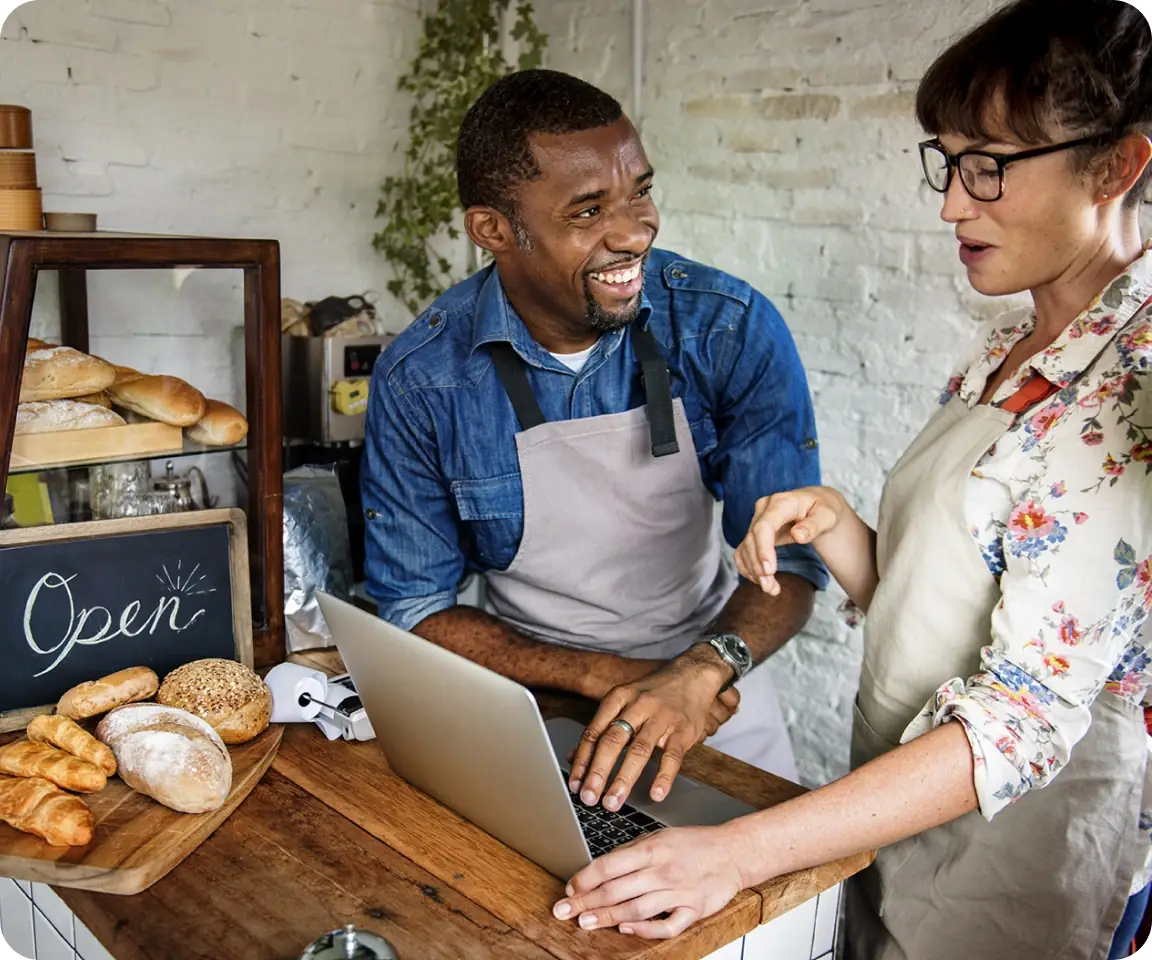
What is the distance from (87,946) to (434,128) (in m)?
2.24

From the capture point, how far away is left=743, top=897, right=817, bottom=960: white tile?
125 centimetres

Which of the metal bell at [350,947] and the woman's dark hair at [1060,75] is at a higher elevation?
the woman's dark hair at [1060,75]

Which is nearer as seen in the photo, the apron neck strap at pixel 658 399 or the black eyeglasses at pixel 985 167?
the black eyeglasses at pixel 985 167

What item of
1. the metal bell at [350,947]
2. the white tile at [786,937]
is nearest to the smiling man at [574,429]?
the white tile at [786,937]

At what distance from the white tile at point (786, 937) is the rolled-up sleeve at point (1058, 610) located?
0.24 m

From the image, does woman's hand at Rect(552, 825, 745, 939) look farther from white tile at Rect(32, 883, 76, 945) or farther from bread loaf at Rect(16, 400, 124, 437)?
bread loaf at Rect(16, 400, 124, 437)

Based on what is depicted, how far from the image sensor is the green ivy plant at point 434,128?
119 inches

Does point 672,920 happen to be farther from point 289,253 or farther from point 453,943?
point 289,253

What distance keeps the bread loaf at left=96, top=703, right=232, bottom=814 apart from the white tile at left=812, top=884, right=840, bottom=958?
704 mm

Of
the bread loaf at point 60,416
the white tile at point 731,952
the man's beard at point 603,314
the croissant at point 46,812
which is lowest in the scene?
the white tile at point 731,952

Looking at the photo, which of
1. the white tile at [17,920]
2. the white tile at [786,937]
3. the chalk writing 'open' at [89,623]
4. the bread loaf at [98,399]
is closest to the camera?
the white tile at [786,937]

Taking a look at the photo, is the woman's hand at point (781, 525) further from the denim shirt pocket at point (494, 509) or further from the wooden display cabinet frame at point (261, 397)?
the wooden display cabinet frame at point (261, 397)

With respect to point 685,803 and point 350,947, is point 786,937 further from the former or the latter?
point 350,947

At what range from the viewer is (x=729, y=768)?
154 centimetres
